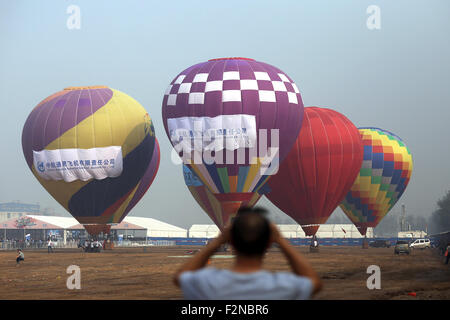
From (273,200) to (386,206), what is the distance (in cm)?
1369

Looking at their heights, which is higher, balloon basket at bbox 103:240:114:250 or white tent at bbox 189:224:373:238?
balloon basket at bbox 103:240:114:250

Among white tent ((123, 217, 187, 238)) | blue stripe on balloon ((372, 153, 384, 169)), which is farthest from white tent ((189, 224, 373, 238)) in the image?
blue stripe on balloon ((372, 153, 384, 169))

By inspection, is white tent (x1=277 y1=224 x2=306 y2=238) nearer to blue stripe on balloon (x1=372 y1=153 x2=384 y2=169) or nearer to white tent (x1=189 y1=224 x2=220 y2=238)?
white tent (x1=189 y1=224 x2=220 y2=238)

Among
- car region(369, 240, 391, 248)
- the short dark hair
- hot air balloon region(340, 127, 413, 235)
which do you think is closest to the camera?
the short dark hair

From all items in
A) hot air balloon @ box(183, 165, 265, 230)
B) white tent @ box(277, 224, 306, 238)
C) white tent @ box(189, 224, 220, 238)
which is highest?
hot air balloon @ box(183, 165, 265, 230)

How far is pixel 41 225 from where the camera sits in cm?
10019

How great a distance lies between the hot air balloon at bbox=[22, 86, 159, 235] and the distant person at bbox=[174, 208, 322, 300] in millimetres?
49064

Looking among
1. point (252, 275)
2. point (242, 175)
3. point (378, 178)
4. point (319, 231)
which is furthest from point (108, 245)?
point (319, 231)

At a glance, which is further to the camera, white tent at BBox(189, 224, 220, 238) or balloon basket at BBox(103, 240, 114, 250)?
white tent at BBox(189, 224, 220, 238)

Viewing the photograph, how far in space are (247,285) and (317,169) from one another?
47558 millimetres

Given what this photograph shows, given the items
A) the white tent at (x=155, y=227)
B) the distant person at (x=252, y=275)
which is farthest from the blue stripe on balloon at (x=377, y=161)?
the distant person at (x=252, y=275)

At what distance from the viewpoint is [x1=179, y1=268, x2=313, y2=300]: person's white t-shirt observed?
411 cm

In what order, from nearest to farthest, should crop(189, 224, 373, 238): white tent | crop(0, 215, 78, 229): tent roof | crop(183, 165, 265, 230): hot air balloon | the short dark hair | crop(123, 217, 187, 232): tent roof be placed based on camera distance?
the short dark hair < crop(183, 165, 265, 230): hot air balloon < crop(0, 215, 78, 229): tent roof < crop(123, 217, 187, 232): tent roof < crop(189, 224, 373, 238): white tent

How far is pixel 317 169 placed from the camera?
5125 cm
